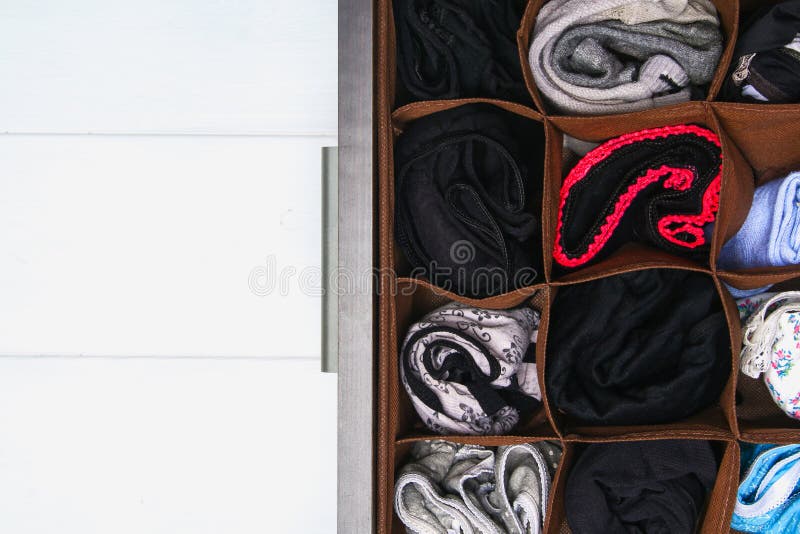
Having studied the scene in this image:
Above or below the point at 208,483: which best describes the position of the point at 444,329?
above

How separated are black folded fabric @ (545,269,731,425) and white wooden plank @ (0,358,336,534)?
1.38 ft

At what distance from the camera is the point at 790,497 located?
80 cm

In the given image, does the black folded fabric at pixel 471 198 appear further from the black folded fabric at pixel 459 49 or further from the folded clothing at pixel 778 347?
the folded clothing at pixel 778 347

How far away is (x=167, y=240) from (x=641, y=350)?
73cm

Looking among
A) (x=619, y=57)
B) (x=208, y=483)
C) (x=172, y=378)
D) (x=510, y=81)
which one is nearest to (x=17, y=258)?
(x=172, y=378)

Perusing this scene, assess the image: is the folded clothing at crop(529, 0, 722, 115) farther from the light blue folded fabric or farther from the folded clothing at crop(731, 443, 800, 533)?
the folded clothing at crop(731, 443, 800, 533)

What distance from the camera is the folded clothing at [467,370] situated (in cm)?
80

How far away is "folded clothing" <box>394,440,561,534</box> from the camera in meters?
0.80

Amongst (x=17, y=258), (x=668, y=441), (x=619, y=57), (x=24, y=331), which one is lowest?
(x=668, y=441)

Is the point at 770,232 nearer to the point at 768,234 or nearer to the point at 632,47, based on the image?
the point at 768,234

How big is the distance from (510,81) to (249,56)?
1.48ft

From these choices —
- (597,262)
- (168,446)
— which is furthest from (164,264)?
(597,262)

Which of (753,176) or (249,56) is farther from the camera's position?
(249,56)

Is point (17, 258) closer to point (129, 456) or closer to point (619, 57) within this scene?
point (129, 456)
